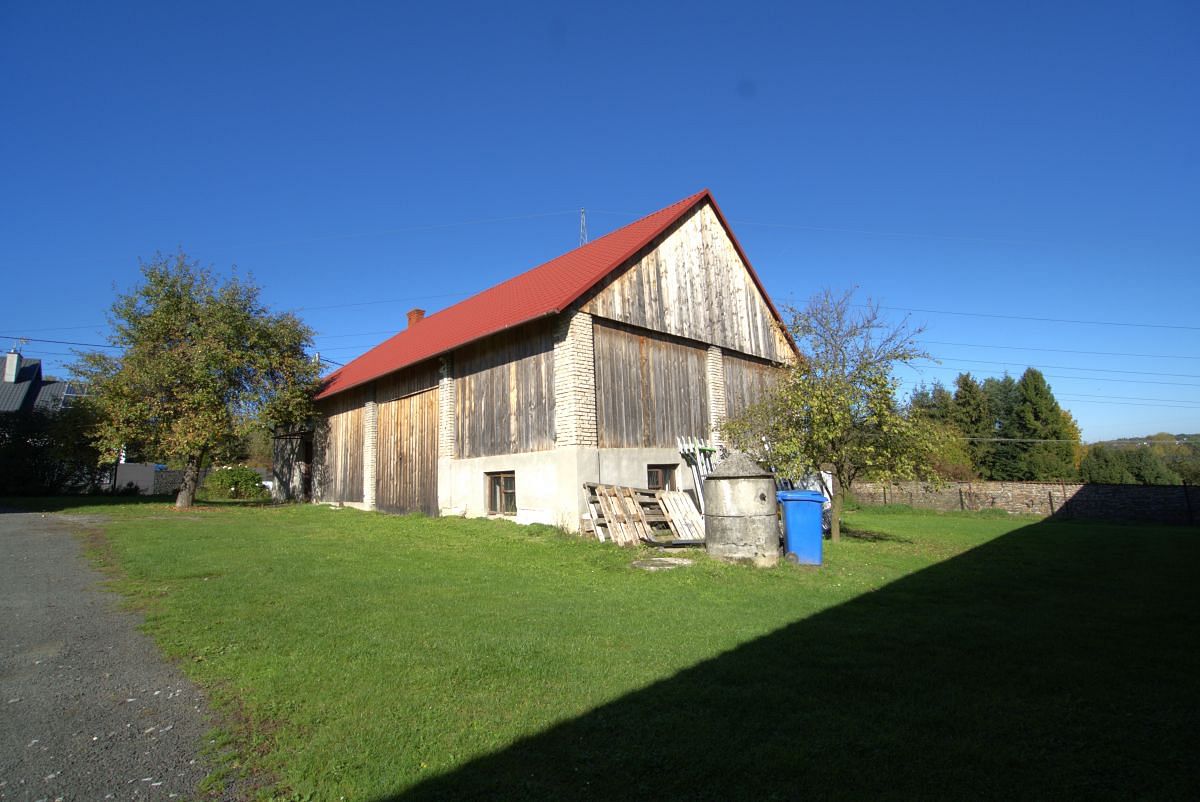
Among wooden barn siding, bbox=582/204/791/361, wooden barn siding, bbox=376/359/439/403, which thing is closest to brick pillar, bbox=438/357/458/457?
wooden barn siding, bbox=376/359/439/403

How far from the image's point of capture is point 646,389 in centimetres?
1617

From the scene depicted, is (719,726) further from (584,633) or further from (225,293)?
(225,293)

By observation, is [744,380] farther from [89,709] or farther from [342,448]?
[89,709]

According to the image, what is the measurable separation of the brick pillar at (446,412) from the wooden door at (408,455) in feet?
1.45

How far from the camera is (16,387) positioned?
125 feet

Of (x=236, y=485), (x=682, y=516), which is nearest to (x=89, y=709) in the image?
(x=682, y=516)

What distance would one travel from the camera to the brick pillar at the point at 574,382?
1409cm

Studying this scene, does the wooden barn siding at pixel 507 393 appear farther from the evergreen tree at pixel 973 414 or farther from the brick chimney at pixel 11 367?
the evergreen tree at pixel 973 414

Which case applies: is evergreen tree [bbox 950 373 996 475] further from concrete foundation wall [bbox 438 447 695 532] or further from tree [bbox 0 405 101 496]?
tree [bbox 0 405 101 496]

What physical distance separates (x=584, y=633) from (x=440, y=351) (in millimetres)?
12164

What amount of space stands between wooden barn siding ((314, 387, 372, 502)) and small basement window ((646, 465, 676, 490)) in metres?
11.2

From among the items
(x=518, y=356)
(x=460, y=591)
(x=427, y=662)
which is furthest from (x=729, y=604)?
(x=518, y=356)

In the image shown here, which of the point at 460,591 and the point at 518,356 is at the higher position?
the point at 518,356

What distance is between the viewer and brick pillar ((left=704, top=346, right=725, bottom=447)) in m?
17.9
